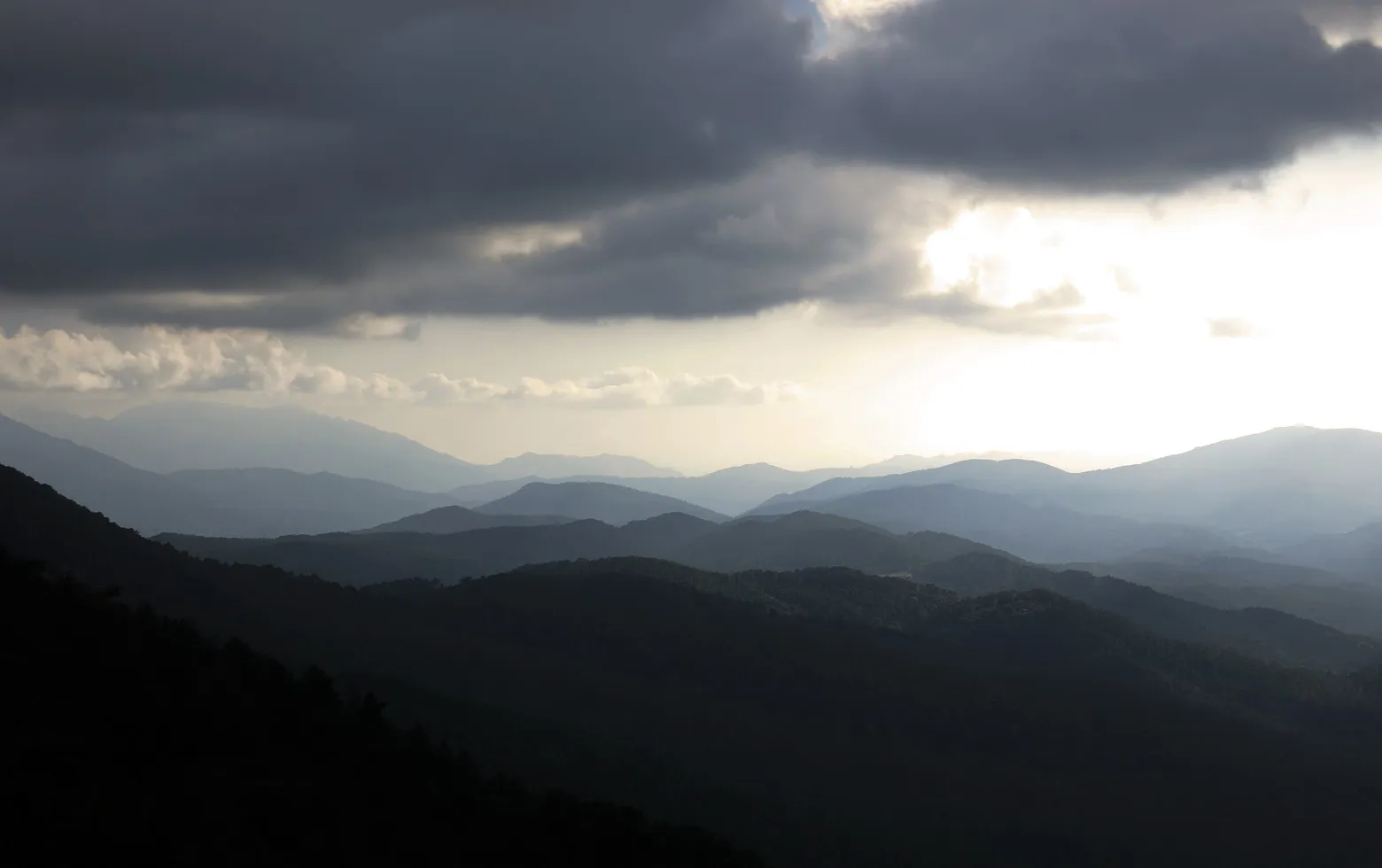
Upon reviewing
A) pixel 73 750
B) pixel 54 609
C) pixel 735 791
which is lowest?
pixel 735 791

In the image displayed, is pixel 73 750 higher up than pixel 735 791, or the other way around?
pixel 73 750

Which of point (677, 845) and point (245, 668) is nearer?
point (677, 845)

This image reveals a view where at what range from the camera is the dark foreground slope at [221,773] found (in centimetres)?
5766

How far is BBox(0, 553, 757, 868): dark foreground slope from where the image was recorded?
5766cm

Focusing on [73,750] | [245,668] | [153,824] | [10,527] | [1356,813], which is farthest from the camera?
[1356,813]

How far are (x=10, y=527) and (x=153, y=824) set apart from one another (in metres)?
145

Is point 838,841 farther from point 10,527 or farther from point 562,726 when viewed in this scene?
point 10,527

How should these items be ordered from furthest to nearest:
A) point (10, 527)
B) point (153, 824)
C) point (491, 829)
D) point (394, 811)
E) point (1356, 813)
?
point (1356, 813), point (10, 527), point (491, 829), point (394, 811), point (153, 824)

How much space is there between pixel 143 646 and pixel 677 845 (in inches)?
1816

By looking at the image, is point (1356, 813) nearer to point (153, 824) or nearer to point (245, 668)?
point (245, 668)

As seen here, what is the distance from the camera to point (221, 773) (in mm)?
68375

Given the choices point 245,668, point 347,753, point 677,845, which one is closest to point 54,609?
point 245,668

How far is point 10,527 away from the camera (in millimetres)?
176750

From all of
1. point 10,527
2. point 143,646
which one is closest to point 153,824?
point 143,646
